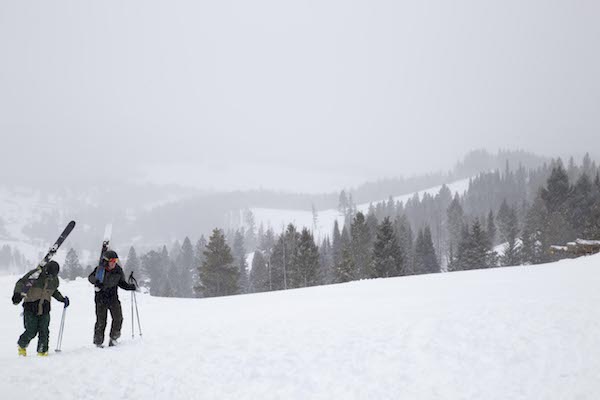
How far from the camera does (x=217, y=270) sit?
4544 centimetres

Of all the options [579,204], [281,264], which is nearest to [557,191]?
[579,204]

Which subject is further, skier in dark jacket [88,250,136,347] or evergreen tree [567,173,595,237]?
evergreen tree [567,173,595,237]

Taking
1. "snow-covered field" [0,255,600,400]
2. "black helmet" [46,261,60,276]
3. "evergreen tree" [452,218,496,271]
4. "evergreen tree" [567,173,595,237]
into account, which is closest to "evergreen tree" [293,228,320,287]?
"evergreen tree" [452,218,496,271]

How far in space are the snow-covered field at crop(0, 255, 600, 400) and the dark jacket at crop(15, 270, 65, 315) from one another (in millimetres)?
1218

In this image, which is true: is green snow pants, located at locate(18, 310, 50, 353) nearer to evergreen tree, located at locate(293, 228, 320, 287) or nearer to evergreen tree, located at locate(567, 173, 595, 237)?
evergreen tree, located at locate(293, 228, 320, 287)

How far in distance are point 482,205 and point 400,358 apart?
145m

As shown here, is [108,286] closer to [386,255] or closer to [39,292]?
[39,292]

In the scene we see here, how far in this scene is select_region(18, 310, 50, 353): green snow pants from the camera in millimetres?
9094

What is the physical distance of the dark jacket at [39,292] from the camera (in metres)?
9.27

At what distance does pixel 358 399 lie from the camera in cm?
707

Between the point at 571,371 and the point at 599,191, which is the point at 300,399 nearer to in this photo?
the point at 571,371

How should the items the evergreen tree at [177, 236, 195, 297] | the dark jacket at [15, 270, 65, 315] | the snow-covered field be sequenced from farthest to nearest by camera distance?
the evergreen tree at [177, 236, 195, 297], the dark jacket at [15, 270, 65, 315], the snow-covered field

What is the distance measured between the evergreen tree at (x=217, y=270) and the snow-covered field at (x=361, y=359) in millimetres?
33711

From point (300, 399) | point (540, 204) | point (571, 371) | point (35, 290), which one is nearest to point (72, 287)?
point (35, 290)
